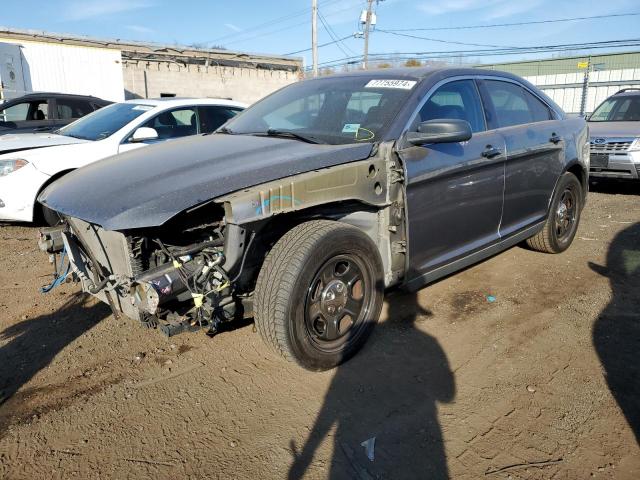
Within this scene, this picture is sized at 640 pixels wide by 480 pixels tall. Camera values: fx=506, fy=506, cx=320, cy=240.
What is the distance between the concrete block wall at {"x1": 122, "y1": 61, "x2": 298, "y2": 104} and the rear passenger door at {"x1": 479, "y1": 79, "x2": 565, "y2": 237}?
20392mm

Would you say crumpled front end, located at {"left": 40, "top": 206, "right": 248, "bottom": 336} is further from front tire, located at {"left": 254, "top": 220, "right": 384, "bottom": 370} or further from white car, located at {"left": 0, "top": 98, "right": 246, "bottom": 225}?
white car, located at {"left": 0, "top": 98, "right": 246, "bottom": 225}

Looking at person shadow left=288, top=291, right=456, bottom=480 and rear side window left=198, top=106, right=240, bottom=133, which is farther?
rear side window left=198, top=106, right=240, bottom=133

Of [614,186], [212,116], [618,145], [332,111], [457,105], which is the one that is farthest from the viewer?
[614,186]

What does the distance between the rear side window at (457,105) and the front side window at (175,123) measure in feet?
13.5

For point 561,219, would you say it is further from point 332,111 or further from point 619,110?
point 619,110

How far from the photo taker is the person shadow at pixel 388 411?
2.31m

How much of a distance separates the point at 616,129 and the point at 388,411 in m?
8.16

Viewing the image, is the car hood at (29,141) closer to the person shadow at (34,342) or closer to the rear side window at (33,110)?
the person shadow at (34,342)

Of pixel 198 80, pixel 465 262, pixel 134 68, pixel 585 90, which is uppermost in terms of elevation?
pixel 134 68

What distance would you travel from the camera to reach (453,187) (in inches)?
138

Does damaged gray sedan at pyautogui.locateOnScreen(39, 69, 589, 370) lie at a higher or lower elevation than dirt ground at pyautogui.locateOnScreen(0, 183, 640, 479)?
higher

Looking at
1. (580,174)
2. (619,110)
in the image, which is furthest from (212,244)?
(619,110)

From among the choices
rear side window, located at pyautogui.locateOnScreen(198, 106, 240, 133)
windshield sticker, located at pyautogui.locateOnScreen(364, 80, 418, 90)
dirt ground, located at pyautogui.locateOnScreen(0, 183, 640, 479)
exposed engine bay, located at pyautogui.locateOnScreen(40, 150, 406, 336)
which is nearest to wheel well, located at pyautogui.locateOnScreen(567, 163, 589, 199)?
dirt ground, located at pyautogui.locateOnScreen(0, 183, 640, 479)

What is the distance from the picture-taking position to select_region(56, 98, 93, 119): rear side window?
916cm
